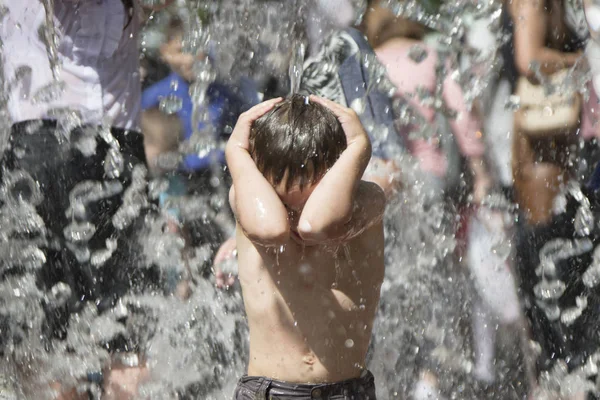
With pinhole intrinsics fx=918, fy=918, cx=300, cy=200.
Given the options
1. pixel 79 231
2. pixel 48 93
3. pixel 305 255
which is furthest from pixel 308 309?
pixel 48 93

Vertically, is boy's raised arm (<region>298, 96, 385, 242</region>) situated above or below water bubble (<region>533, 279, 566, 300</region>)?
above

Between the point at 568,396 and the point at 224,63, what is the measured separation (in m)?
1.79

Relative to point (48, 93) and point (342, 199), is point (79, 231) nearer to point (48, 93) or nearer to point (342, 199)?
point (48, 93)

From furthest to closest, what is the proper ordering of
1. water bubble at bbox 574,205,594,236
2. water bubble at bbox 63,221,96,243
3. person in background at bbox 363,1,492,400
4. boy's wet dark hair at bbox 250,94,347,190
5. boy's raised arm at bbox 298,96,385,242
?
person in background at bbox 363,1,492,400, water bubble at bbox 574,205,594,236, water bubble at bbox 63,221,96,243, boy's wet dark hair at bbox 250,94,347,190, boy's raised arm at bbox 298,96,385,242

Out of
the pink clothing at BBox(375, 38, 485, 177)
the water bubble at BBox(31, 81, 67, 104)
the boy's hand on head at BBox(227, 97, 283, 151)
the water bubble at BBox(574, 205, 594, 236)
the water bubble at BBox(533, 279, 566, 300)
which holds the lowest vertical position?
the water bubble at BBox(533, 279, 566, 300)

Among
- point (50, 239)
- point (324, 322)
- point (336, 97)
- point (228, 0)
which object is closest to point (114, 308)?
point (50, 239)

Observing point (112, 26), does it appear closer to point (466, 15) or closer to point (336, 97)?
point (336, 97)

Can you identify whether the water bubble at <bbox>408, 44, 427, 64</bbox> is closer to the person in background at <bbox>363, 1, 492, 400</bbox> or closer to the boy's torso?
the person in background at <bbox>363, 1, 492, 400</bbox>

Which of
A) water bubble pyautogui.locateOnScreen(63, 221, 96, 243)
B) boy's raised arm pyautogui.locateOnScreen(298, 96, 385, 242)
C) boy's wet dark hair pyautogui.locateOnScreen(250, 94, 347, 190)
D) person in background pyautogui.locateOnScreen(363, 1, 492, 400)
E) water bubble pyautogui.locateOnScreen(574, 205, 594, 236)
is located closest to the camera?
A: boy's raised arm pyautogui.locateOnScreen(298, 96, 385, 242)

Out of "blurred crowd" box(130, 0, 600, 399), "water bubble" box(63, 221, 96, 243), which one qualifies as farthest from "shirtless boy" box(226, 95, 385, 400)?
"blurred crowd" box(130, 0, 600, 399)

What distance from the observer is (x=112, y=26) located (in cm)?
269

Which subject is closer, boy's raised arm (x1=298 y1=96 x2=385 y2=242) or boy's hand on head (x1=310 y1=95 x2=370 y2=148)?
boy's raised arm (x1=298 y1=96 x2=385 y2=242)

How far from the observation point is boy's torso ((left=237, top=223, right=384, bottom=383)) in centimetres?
Answer: 222

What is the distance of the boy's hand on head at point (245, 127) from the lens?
2.21m
